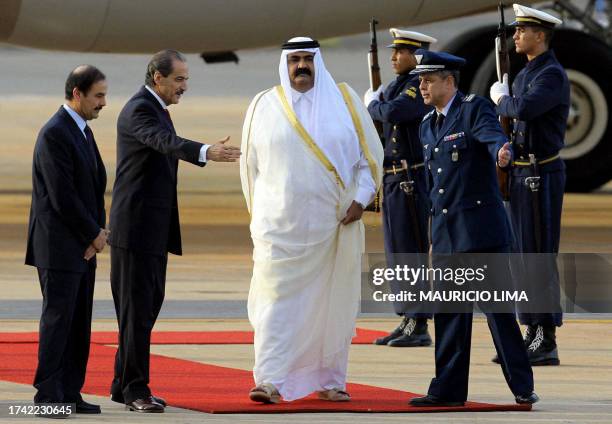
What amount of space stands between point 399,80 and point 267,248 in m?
2.65

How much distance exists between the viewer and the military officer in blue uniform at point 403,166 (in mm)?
11359

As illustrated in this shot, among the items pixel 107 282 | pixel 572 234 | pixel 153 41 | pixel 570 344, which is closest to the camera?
pixel 570 344

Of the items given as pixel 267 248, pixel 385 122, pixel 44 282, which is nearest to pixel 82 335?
pixel 44 282

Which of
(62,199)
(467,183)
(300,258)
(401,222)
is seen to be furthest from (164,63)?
(401,222)

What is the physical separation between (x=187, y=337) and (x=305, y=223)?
238 cm

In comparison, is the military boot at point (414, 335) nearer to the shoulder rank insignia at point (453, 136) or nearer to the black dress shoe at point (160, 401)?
the shoulder rank insignia at point (453, 136)

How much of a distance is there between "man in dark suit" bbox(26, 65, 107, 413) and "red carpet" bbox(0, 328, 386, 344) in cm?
239

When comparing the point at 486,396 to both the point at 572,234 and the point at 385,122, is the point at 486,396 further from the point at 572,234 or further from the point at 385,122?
the point at 572,234

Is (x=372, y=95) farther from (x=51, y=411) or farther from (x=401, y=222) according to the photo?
(x=51, y=411)

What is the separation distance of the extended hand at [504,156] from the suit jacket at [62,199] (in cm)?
194

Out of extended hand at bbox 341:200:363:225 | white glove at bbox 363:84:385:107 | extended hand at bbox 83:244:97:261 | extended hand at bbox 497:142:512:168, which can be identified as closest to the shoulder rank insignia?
extended hand at bbox 497:142:512:168

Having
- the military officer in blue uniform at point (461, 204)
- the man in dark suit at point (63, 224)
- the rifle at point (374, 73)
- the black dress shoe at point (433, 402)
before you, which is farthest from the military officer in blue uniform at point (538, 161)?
the man in dark suit at point (63, 224)

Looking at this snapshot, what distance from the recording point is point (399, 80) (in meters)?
11.5

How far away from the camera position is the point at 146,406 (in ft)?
28.7
